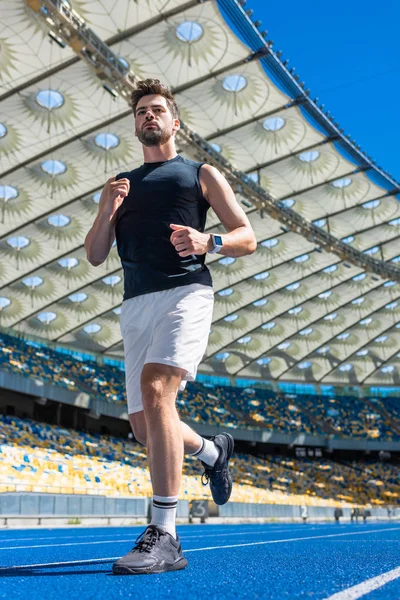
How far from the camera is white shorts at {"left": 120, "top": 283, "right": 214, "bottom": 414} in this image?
2925 mm

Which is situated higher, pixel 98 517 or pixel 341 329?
pixel 341 329

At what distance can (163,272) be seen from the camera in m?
3.12

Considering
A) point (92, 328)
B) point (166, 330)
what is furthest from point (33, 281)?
point (166, 330)

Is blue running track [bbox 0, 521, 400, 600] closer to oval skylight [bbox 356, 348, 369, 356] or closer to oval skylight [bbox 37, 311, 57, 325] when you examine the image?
oval skylight [bbox 37, 311, 57, 325]

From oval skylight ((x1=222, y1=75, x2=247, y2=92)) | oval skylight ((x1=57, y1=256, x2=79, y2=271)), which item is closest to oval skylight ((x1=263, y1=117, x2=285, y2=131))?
oval skylight ((x1=222, y1=75, x2=247, y2=92))

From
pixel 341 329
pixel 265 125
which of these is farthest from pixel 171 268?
pixel 341 329

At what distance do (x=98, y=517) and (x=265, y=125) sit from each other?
15.1 m

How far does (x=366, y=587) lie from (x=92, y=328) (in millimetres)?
40162

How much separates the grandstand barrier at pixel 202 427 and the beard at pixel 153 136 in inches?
1258

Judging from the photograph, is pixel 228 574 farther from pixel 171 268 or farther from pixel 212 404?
pixel 212 404

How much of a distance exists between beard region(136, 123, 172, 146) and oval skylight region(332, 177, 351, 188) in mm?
26508

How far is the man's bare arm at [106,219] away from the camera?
3205 mm

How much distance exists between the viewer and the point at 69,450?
31.5 metres

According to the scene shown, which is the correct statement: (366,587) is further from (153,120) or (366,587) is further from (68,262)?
(68,262)
